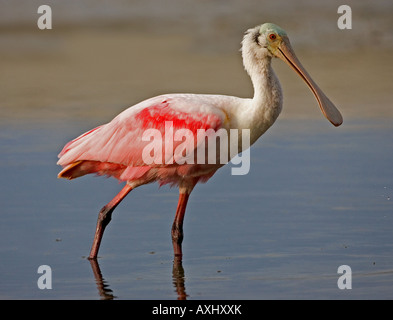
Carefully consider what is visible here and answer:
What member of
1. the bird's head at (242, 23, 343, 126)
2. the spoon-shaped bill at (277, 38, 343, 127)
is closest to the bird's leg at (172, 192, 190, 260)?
the bird's head at (242, 23, 343, 126)

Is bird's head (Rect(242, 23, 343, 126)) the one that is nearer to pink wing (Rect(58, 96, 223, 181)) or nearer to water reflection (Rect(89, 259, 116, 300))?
pink wing (Rect(58, 96, 223, 181))

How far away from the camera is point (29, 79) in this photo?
17.6 meters

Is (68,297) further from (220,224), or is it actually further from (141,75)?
(141,75)

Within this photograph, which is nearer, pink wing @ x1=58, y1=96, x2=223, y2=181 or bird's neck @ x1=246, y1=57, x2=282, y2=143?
bird's neck @ x1=246, y1=57, x2=282, y2=143

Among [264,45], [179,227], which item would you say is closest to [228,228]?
[179,227]

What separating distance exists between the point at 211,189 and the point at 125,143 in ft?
5.86

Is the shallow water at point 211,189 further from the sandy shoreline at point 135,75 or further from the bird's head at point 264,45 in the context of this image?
the bird's head at point 264,45

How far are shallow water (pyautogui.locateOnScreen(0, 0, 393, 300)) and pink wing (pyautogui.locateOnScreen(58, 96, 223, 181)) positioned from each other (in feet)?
1.72

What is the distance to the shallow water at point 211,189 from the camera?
318 inches

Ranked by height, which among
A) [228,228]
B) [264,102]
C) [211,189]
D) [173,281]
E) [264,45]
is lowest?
[173,281]

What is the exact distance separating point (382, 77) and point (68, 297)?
10.3 meters

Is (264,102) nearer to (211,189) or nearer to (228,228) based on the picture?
(228,228)

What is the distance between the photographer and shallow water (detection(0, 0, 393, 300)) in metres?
8.07

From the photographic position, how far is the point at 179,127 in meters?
9.23
